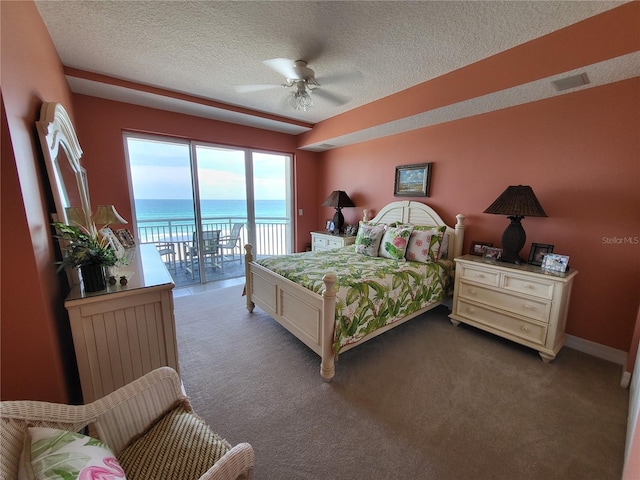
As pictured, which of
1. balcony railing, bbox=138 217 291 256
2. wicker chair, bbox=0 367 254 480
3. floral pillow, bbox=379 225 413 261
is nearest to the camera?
wicker chair, bbox=0 367 254 480

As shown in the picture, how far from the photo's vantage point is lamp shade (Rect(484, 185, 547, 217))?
2307 mm

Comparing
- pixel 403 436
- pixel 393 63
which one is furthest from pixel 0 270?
pixel 393 63

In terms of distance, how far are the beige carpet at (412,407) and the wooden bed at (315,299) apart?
0.71ft

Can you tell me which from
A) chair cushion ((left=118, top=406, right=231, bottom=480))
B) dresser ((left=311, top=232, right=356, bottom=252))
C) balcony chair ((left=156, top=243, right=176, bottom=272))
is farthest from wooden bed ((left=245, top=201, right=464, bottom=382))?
balcony chair ((left=156, top=243, right=176, bottom=272))

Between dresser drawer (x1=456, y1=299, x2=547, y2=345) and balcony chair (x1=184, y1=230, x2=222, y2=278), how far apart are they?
379 centimetres

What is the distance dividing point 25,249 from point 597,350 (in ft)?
13.7

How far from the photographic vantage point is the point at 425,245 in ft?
9.73

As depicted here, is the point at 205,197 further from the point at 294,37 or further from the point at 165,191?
the point at 294,37

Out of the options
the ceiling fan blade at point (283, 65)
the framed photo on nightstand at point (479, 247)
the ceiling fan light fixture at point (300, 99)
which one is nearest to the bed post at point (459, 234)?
the framed photo on nightstand at point (479, 247)

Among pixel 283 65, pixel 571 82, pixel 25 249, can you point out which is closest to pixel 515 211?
pixel 571 82

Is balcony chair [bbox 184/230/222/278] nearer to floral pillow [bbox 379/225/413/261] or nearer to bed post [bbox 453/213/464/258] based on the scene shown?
floral pillow [bbox 379/225/413/261]

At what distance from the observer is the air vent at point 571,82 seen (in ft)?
6.52

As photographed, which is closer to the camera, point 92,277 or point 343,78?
point 92,277

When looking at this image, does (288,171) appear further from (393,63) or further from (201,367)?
(201,367)
